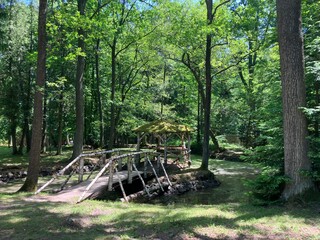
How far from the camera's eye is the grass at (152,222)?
4.89m

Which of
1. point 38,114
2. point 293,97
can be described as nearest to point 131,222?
point 293,97

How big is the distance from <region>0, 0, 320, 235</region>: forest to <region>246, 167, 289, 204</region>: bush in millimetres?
32

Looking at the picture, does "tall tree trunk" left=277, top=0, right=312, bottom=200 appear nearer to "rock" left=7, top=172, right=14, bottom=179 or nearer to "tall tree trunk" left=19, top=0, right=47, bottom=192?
"tall tree trunk" left=19, top=0, right=47, bottom=192

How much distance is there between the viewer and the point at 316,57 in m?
7.84

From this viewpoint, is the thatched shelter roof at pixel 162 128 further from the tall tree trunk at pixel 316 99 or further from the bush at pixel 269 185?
the tall tree trunk at pixel 316 99

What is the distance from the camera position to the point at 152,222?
18.7 ft

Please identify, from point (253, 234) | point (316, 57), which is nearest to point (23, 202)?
point (253, 234)

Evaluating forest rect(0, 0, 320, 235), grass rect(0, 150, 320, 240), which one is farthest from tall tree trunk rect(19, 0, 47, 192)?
grass rect(0, 150, 320, 240)

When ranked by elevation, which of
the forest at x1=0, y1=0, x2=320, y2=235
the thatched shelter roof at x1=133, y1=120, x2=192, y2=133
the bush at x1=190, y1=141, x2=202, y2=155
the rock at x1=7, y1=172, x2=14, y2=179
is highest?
the forest at x1=0, y1=0, x2=320, y2=235

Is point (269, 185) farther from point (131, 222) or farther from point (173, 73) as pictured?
point (173, 73)

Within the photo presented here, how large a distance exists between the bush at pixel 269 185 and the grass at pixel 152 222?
0.46 meters

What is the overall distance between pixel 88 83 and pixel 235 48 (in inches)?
508

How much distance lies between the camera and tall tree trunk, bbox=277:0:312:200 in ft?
21.9

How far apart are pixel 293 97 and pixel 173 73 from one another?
79.5ft
